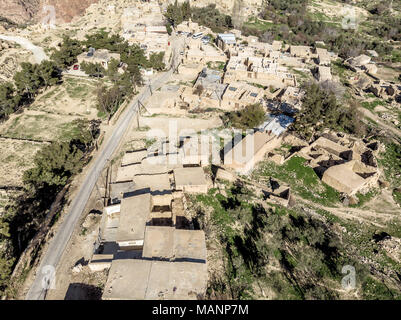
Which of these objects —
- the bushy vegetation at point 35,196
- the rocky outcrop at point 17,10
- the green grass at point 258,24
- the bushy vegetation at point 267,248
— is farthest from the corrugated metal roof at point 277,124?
the rocky outcrop at point 17,10

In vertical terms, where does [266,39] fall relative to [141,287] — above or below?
above

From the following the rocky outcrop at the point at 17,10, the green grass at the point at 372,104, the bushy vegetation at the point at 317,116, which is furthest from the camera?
the rocky outcrop at the point at 17,10

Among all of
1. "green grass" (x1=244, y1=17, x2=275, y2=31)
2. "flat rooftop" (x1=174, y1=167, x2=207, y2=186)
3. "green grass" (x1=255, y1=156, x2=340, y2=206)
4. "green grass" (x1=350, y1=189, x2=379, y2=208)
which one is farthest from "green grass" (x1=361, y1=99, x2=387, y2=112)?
"green grass" (x1=244, y1=17, x2=275, y2=31)

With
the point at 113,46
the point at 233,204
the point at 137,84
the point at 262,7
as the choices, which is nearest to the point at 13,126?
the point at 137,84

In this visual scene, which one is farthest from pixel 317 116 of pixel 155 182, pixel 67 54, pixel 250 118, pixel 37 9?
pixel 37 9

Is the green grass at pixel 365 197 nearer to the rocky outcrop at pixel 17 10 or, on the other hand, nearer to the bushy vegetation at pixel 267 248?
the bushy vegetation at pixel 267 248

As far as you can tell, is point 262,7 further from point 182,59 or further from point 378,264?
point 378,264

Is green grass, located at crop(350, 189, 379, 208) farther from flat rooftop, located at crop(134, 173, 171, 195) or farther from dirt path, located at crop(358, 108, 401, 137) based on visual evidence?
flat rooftop, located at crop(134, 173, 171, 195)
